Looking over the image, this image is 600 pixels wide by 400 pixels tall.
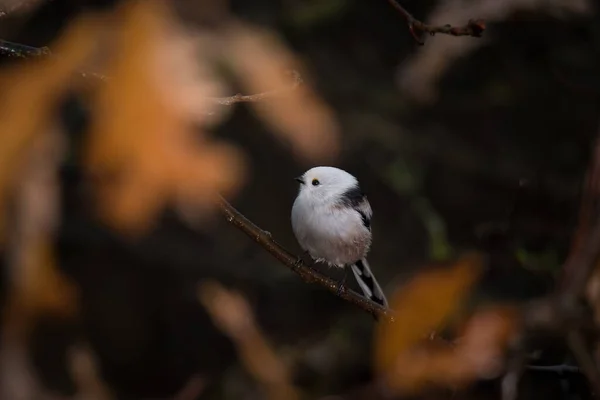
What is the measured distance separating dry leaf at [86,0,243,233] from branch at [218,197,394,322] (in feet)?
2.94

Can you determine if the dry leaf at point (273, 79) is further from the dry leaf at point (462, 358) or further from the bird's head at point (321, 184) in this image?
the bird's head at point (321, 184)

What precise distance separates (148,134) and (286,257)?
48.2 inches

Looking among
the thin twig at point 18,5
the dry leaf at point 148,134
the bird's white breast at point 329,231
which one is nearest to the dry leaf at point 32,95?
the dry leaf at point 148,134

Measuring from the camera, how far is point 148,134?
724mm

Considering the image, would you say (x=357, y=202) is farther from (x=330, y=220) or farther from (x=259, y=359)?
(x=259, y=359)

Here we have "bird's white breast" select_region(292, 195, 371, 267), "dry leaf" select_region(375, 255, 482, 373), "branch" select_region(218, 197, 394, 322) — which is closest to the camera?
"dry leaf" select_region(375, 255, 482, 373)

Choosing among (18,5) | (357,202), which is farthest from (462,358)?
(357,202)

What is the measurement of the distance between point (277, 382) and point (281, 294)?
9.86 feet

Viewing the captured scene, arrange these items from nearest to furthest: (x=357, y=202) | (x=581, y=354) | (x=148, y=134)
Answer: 1. (x=148, y=134)
2. (x=581, y=354)
3. (x=357, y=202)

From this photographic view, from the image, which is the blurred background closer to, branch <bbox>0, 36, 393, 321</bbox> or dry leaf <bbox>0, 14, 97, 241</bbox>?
branch <bbox>0, 36, 393, 321</bbox>

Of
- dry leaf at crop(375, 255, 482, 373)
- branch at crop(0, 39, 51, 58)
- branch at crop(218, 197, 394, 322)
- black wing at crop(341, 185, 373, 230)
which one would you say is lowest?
black wing at crop(341, 185, 373, 230)

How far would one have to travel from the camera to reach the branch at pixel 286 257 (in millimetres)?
1781

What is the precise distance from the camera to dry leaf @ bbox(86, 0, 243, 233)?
2.38ft

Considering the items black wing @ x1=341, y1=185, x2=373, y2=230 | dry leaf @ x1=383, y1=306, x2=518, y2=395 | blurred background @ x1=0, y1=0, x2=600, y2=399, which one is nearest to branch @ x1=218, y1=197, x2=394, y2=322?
dry leaf @ x1=383, y1=306, x2=518, y2=395
